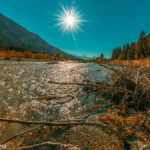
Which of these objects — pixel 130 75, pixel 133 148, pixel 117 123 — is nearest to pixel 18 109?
pixel 117 123

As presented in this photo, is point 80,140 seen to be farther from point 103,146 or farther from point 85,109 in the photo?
point 85,109

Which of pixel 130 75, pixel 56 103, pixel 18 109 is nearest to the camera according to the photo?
pixel 18 109

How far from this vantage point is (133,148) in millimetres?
1369

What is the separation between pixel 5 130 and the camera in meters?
1.87

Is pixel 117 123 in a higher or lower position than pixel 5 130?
higher

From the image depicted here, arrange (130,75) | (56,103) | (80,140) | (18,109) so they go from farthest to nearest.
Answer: (56,103) < (130,75) < (18,109) < (80,140)

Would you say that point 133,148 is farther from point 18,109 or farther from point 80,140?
point 18,109

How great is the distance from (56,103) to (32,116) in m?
0.99

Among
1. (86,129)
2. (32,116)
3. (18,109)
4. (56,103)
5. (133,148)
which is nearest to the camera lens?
(133,148)

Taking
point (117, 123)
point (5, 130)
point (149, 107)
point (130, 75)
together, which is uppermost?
point (130, 75)

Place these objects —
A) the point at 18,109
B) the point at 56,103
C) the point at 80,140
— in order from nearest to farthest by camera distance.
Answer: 1. the point at 80,140
2. the point at 18,109
3. the point at 56,103

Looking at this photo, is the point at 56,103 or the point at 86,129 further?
the point at 56,103

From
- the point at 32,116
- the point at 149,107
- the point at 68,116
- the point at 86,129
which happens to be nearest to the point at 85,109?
the point at 68,116

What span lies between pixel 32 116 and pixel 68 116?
3.42ft
